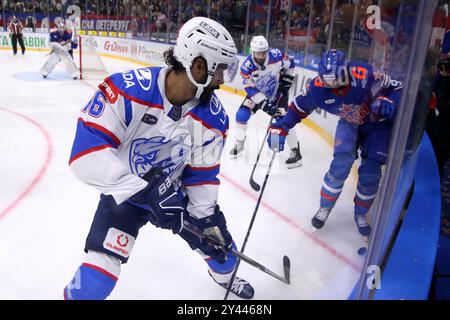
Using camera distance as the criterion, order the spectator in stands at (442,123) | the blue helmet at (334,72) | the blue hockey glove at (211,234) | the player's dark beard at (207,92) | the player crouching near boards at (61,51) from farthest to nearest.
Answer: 1. the player crouching near boards at (61,51)
2. the spectator in stands at (442,123)
3. the blue helmet at (334,72)
4. the blue hockey glove at (211,234)
5. the player's dark beard at (207,92)

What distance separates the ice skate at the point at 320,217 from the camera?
7.03 ft

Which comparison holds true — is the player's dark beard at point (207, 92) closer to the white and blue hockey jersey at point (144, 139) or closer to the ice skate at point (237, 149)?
the white and blue hockey jersey at point (144, 139)

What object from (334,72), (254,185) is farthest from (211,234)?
(254,185)

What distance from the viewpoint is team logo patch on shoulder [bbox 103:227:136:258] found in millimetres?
1345

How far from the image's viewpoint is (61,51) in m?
7.38

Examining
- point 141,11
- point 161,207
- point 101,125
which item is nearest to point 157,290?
point 161,207

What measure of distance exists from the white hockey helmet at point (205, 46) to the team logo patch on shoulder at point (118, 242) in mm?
589

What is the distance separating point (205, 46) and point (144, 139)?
390mm

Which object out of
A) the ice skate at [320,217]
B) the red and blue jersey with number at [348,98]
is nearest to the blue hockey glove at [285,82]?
the red and blue jersey with number at [348,98]

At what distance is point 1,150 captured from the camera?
361 centimetres

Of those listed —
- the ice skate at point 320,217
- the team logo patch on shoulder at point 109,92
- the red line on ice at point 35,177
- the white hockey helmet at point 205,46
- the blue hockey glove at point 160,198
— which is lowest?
the red line on ice at point 35,177

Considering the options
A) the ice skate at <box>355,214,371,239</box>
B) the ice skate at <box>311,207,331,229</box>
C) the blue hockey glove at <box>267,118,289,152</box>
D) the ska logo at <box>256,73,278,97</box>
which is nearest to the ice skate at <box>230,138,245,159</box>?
the ska logo at <box>256,73,278,97</box>

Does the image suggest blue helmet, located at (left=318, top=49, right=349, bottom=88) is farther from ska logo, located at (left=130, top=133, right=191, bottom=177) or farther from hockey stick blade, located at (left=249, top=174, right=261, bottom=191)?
hockey stick blade, located at (left=249, top=174, right=261, bottom=191)
